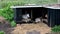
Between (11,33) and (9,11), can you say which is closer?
(11,33)

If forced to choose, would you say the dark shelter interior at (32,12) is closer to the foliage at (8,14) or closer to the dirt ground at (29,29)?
the foliage at (8,14)

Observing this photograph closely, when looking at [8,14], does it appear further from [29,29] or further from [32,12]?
[29,29]

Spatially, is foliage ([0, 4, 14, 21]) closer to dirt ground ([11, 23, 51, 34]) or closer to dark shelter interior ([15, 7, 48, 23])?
dark shelter interior ([15, 7, 48, 23])

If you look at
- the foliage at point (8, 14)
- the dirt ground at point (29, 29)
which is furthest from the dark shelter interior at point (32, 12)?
the dirt ground at point (29, 29)


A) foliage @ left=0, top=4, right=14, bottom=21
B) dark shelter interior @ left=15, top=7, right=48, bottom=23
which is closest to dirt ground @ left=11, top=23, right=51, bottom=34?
dark shelter interior @ left=15, top=7, right=48, bottom=23

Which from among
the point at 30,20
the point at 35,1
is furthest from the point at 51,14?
the point at 35,1

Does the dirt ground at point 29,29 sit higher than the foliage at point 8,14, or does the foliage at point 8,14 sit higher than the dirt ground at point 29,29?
the dirt ground at point 29,29

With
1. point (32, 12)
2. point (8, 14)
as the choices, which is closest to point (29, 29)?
point (32, 12)

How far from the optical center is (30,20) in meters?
12.0

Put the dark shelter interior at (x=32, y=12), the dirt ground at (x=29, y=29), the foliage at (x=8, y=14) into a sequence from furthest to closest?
the foliage at (x=8, y=14), the dark shelter interior at (x=32, y=12), the dirt ground at (x=29, y=29)

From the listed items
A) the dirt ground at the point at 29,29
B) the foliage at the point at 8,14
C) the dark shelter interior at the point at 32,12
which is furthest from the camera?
the foliage at the point at 8,14

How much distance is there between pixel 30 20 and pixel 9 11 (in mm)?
2201

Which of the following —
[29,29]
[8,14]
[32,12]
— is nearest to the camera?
[29,29]

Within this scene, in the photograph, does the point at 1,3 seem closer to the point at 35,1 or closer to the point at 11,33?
the point at 35,1
